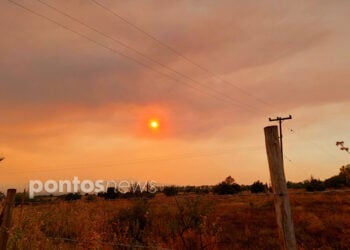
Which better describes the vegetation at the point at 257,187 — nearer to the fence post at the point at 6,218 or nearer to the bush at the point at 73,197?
the bush at the point at 73,197

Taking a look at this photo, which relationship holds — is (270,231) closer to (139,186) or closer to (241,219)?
(241,219)

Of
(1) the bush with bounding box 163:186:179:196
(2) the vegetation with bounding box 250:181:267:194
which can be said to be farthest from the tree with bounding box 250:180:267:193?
(1) the bush with bounding box 163:186:179:196

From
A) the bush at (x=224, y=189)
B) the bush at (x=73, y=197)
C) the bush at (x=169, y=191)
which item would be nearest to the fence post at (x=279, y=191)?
the bush at (x=73, y=197)

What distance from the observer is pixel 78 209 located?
1557 cm

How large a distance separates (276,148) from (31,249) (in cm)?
651

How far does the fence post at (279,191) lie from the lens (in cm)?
461

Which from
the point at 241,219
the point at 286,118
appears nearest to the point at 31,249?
the point at 241,219

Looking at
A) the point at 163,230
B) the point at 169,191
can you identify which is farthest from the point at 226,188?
the point at 163,230

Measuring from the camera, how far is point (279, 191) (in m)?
4.72

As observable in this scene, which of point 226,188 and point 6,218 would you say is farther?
point 226,188

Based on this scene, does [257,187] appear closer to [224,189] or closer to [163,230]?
[224,189]

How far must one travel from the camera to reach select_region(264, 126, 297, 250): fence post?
4.61 m

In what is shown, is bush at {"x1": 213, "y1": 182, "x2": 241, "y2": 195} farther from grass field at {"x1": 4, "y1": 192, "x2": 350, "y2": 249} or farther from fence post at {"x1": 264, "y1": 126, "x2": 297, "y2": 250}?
fence post at {"x1": 264, "y1": 126, "x2": 297, "y2": 250}

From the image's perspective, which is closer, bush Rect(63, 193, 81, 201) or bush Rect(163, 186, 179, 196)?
bush Rect(63, 193, 81, 201)
